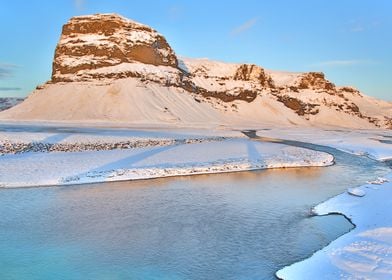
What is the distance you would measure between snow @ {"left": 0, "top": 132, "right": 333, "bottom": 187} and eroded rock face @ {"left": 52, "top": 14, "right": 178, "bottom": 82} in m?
114

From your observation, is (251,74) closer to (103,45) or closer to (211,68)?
(211,68)

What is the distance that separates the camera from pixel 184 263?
893 centimetres

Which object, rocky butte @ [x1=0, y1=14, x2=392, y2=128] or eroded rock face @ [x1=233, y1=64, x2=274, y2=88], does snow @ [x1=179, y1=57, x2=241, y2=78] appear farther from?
eroded rock face @ [x1=233, y1=64, x2=274, y2=88]

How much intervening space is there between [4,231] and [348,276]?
352 inches

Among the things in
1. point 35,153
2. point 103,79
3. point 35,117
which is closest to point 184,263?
point 35,153

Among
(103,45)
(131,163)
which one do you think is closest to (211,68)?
(103,45)

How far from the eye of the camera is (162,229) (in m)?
11.5

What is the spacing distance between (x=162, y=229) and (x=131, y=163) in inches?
463

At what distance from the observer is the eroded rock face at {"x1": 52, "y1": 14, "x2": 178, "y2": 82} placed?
449 feet

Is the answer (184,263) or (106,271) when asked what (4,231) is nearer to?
(106,271)

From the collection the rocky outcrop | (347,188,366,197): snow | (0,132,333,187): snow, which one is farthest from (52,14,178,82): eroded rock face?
(347,188,366,197): snow

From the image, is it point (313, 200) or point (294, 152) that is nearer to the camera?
point (313, 200)

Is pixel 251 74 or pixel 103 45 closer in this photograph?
pixel 103 45

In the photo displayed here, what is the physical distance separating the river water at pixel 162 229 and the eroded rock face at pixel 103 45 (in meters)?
124
